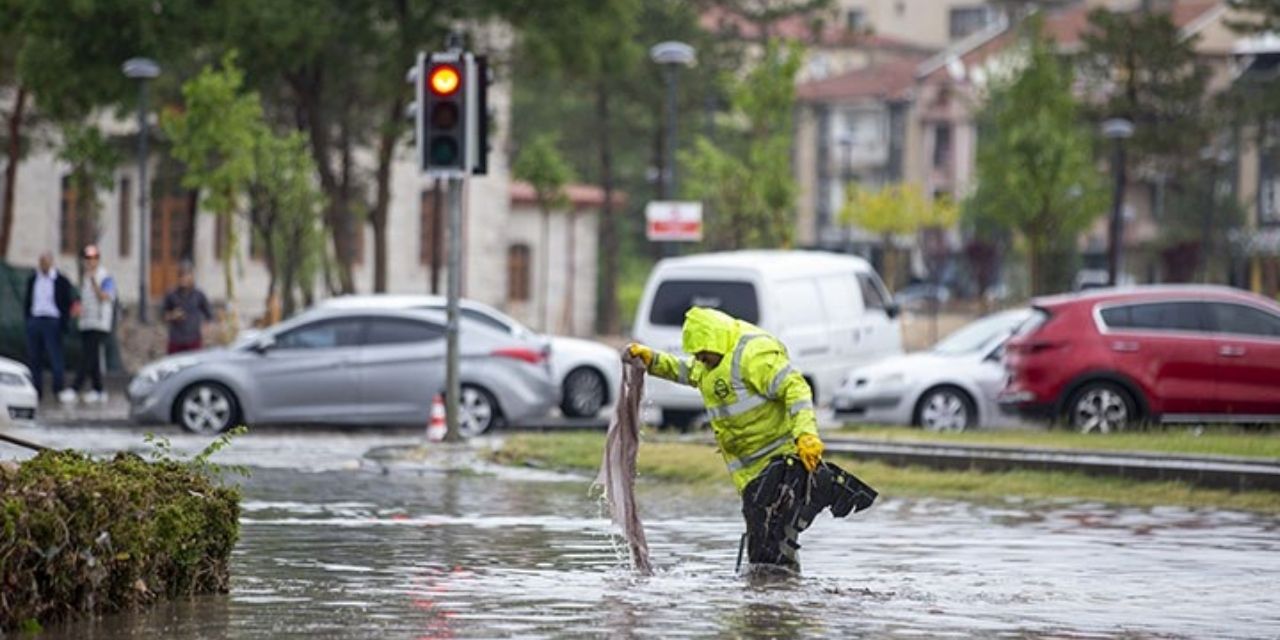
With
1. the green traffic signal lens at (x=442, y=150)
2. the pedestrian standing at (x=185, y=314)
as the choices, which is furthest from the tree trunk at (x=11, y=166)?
the green traffic signal lens at (x=442, y=150)

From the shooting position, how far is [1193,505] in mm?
19344

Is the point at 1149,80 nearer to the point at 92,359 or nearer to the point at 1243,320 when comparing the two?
the point at 92,359

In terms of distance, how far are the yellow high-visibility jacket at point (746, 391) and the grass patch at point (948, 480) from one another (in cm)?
629

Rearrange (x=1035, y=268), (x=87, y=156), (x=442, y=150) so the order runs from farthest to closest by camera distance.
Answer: (x=87, y=156)
(x=1035, y=268)
(x=442, y=150)

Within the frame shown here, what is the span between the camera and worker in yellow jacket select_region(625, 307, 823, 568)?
44.3ft

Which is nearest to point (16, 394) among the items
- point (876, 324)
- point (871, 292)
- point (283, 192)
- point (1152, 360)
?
point (876, 324)

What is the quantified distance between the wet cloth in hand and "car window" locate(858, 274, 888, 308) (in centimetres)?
1702

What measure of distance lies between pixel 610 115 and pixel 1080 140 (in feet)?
94.4

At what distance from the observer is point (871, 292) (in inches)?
1243

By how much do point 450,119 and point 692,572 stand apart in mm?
9925

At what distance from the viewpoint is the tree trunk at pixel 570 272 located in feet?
225

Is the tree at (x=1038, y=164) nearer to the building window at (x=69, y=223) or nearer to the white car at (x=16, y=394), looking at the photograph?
the building window at (x=69, y=223)

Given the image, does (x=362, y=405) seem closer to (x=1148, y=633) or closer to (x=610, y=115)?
(x=1148, y=633)

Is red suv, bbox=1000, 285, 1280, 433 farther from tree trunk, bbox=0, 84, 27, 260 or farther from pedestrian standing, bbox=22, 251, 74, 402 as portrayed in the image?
tree trunk, bbox=0, 84, 27, 260
